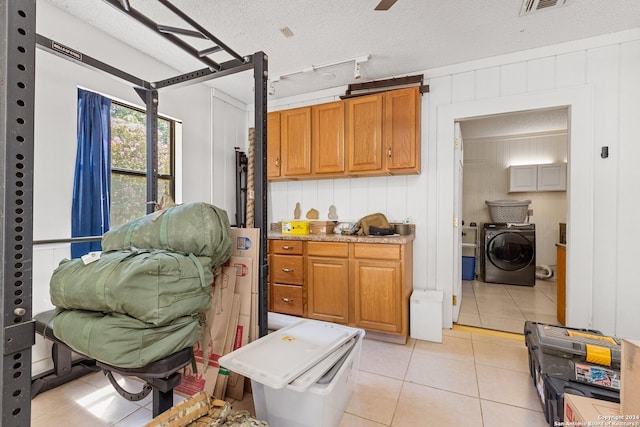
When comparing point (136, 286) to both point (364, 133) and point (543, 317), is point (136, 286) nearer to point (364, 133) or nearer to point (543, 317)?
point (364, 133)

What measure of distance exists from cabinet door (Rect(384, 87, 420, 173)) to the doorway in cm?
181

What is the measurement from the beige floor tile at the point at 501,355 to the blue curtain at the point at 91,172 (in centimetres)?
322

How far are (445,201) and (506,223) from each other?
9.80 ft

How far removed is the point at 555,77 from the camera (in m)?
2.60

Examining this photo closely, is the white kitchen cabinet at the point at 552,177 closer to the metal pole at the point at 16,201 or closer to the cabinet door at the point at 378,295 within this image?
the cabinet door at the point at 378,295

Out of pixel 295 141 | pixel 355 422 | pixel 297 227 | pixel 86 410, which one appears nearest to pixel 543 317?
pixel 355 422

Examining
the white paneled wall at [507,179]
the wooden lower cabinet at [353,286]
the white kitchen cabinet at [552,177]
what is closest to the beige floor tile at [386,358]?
the wooden lower cabinet at [353,286]

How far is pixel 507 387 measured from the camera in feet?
6.30

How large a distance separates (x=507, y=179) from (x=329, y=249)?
4.63m

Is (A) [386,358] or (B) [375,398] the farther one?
(A) [386,358]

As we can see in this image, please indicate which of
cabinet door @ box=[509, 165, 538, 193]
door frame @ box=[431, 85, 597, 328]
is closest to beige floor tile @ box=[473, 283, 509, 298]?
door frame @ box=[431, 85, 597, 328]

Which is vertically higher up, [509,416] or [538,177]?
[538,177]

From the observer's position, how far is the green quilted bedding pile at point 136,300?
1.07m

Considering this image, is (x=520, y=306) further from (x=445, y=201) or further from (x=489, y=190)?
(x=489, y=190)
